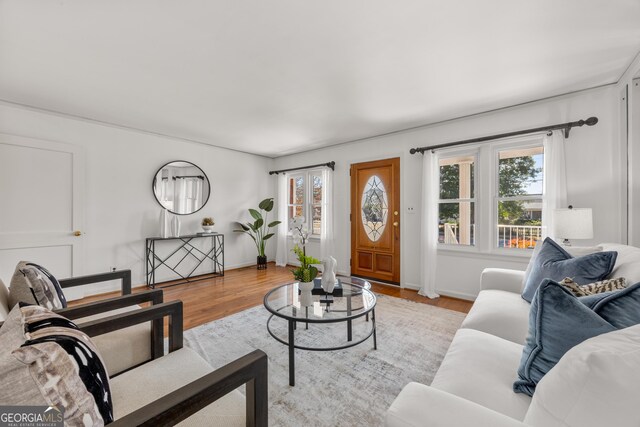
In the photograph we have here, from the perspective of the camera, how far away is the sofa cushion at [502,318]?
159cm

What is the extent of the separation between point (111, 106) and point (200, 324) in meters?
2.68

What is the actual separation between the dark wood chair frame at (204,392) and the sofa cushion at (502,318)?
135cm

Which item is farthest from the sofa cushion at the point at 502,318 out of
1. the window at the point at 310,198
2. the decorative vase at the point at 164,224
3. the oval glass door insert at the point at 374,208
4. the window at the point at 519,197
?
the decorative vase at the point at 164,224

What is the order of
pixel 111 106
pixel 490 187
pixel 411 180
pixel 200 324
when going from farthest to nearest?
1. pixel 411 180
2. pixel 490 187
3. pixel 111 106
4. pixel 200 324

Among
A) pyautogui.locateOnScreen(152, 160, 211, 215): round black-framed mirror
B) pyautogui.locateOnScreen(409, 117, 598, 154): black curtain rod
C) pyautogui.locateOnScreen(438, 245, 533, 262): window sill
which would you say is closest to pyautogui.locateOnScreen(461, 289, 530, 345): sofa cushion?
pyautogui.locateOnScreen(438, 245, 533, 262): window sill

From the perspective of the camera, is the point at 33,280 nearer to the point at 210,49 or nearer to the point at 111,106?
the point at 210,49

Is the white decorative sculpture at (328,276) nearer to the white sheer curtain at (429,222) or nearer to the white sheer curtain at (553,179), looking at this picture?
the white sheer curtain at (429,222)

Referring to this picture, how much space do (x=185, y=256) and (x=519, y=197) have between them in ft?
16.1

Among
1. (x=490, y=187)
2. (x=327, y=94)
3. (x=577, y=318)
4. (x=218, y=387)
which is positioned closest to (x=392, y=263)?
(x=490, y=187)

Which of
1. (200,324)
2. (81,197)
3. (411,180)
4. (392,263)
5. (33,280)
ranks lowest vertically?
(200,324)

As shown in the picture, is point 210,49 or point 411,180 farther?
point 411,180

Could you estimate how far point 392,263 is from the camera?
164 inches

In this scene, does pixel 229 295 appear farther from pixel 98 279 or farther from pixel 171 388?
pixel 171 388

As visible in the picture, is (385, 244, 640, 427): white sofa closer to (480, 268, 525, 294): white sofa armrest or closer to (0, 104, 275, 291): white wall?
(480, 268, 525, 294): white sofa armrest
